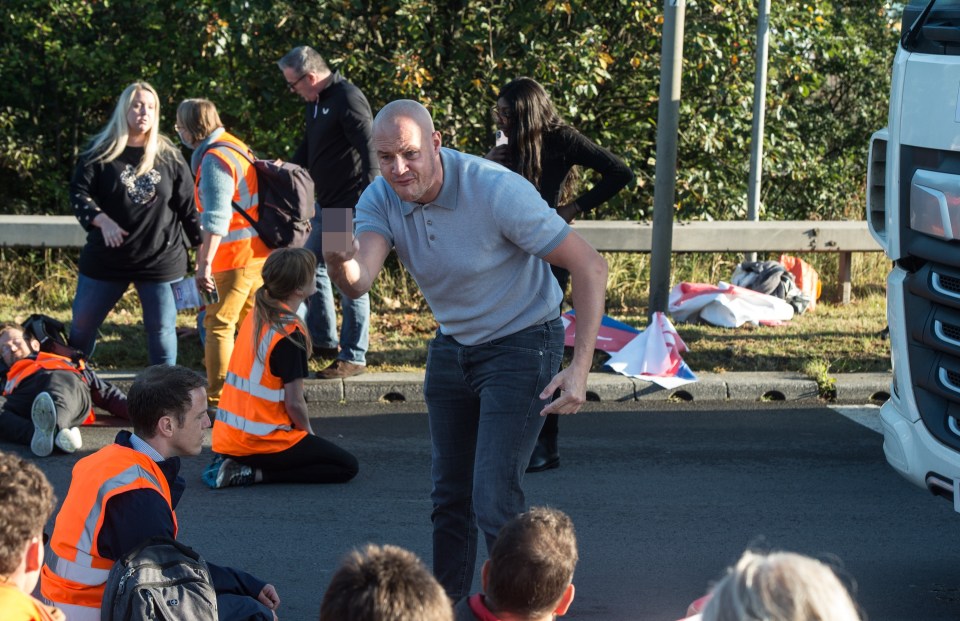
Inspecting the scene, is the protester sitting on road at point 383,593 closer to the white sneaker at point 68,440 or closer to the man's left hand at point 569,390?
the man's left hand at point 569,390

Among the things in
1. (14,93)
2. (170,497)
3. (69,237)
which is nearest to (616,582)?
(170,497)

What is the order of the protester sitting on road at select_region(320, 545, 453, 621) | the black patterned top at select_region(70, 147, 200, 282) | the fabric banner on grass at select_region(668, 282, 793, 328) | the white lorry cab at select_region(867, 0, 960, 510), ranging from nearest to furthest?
the protester sitting on road at select_region(320, 545, 453, 621) < the white lorry cab at select_region(867, 0, 960, 510) < the black patterned top at select_region(70, 147, 200, 282) < the fabric banner on grass at select_region(668, 282, 793, 328)

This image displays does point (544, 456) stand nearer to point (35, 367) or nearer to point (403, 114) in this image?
point (35, 367)

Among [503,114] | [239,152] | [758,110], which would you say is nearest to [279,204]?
[239,152]

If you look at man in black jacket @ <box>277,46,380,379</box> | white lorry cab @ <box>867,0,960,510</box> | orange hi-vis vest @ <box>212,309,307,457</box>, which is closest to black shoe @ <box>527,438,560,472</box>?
orange hi-vis vest @ <box>212,309,307,457</box>

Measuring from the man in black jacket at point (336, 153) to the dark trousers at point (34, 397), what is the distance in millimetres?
1870

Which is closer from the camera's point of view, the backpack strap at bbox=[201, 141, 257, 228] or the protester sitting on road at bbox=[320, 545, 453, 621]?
the protester sitting on road at bbox=[320, 545, 453, 621]

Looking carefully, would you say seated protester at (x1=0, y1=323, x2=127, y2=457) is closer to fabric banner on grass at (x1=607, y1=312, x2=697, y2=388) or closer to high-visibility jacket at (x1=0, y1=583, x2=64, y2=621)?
fabric banner on grass at (x1=607, y1=312, x2=697, y2=388)

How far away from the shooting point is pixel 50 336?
25.2 ft

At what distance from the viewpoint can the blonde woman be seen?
7516 millimetres

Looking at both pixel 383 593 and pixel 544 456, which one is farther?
pixel 544 456

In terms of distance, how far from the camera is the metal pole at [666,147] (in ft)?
30.5

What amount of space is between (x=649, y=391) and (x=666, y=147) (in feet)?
6.83

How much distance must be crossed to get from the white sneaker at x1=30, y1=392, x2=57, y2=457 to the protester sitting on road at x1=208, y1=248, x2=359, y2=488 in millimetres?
1091
